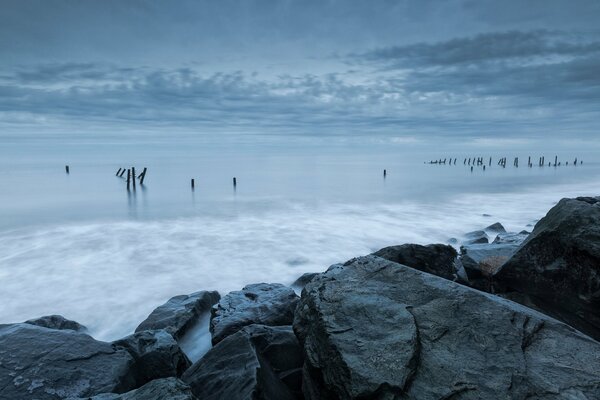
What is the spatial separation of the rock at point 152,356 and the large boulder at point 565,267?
4.77 metres

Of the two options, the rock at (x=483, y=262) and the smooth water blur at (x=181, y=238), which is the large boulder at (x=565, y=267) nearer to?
A: the rock at (x=483, y=262)

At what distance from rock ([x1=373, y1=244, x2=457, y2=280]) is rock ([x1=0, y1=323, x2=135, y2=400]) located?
4771mm

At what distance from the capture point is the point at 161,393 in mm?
3299

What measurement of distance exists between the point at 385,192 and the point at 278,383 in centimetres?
3174

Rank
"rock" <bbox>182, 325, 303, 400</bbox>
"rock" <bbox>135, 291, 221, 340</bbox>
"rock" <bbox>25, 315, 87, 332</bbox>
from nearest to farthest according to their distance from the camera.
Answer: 1. "rock" <bbox>182, 325, 303, 400</bbox>
2. "rock" <bbox>25, 315, 87, 332</bbox>
3. "rock" <bbox>135, 291, 221, 340</bbox>

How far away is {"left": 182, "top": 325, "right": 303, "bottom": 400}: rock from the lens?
12.8 ft

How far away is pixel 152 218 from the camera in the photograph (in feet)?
71.6

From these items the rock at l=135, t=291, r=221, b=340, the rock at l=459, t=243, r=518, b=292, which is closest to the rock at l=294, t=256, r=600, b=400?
the rock at l=135, t=291, r=221, b=340

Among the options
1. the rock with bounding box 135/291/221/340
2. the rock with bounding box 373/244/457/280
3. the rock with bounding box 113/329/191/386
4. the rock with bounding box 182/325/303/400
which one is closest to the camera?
the rock with bounding box 182/325/303/400

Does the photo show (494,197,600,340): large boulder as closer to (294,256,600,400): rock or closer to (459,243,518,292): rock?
(459,243,518,292): rock

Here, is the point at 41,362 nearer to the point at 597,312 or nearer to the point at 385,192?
the point at 597,312

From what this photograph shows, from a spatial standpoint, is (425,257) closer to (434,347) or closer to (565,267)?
(565,267)

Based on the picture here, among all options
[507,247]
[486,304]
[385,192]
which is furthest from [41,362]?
[385,192]

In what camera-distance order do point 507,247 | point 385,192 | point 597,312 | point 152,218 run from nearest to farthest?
point 597,312 → point 507,247 → point 152,218 → point 385,192
